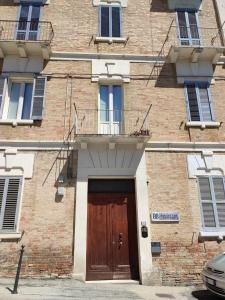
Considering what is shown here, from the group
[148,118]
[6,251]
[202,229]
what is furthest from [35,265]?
[148,118]

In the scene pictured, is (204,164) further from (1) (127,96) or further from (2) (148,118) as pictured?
(1) (127,96)

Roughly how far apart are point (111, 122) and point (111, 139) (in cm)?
123

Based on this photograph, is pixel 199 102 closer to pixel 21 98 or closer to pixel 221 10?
pixel 221 10

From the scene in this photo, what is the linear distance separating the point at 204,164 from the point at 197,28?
635cm

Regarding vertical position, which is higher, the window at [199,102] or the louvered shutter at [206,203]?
the window at [199,102]

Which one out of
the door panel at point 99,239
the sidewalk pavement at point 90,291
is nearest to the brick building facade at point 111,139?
the door panel at point 99,239

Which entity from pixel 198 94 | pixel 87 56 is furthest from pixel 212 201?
pixel 87 56

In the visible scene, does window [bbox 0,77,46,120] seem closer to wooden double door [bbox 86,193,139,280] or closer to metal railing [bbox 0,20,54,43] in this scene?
metal railing [bbox 0,20,54,43]

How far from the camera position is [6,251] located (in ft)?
30.2

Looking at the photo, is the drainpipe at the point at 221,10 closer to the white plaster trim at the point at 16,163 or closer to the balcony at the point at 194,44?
the balcony at the point at 194,44

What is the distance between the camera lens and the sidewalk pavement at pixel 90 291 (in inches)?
278

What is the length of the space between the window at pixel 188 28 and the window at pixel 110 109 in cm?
372

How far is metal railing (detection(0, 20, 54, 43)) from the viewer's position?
1226 centimetres

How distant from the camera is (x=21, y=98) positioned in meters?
11.4
